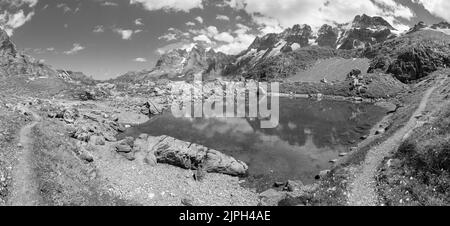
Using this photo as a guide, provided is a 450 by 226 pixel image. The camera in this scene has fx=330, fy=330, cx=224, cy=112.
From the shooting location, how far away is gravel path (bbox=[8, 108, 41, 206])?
2880cm

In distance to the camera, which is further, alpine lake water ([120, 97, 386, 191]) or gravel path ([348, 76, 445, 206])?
alpine lake water ([120, 97, 386, 191])

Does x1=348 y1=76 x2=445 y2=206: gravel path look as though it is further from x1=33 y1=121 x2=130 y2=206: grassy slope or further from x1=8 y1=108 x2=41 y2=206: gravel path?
x1=8 y1=108 x2=41 y2=206: gravel path

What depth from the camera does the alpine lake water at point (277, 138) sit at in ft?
165

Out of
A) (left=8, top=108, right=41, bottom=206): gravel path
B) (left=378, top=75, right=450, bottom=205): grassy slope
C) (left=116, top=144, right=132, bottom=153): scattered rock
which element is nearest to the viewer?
(left=378, top=75, right=450, bottom=205): grassy slope

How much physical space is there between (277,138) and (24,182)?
49.7 meters

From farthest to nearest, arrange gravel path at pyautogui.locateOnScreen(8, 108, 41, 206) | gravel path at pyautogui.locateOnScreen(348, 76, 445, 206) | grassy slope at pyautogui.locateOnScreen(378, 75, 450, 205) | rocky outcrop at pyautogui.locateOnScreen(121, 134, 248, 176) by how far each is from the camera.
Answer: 1. rocky outcrop at pyautogui.locateOnScreen(121, 134, 248, 176)
2. gravel path at pyautogui.locateOnScreen(348, 76, 445, 206)
3. gravel path at pyautogui.locateOnScreen(8, 108, 41, 206)
4. grassy slope at pyautogui.locateOnScreen(378, 75, 450, 205)

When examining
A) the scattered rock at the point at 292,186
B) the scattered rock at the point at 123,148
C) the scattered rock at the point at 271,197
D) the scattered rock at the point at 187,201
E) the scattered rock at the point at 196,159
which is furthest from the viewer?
the scattered rock at the point at 123,148

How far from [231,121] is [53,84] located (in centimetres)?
9054

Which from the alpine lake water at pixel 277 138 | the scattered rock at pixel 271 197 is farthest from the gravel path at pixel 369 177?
the alpine lake water at pixel 277 138

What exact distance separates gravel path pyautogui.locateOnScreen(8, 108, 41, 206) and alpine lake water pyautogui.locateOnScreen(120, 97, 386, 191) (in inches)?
1014

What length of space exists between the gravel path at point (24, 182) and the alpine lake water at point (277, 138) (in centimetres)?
2577

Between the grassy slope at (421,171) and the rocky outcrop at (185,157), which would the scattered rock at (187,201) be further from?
the grassy slope at (421,171)

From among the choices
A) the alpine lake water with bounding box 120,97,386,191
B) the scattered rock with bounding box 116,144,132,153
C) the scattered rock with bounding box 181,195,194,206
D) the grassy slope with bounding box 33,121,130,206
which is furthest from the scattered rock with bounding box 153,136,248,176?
the grassy slope with bounding box 33,121,130,206
